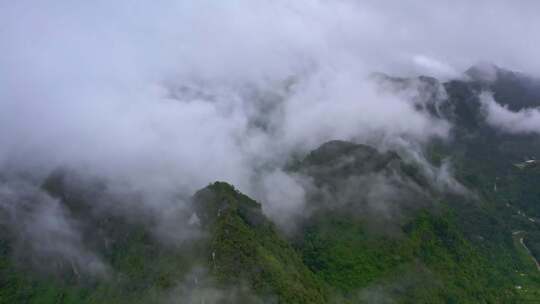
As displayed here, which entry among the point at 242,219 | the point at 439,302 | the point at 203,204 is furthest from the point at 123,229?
the point at 439,302

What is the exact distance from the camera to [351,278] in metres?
175

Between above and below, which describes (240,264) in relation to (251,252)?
below

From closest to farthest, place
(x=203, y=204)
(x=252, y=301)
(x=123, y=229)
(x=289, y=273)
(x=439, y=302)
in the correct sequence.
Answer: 1. (x=252, y=301)
2. (x=289, y=273)
3. (x=439, y=302)
4. (x=203, y=204)
5. (x=123, y=229)

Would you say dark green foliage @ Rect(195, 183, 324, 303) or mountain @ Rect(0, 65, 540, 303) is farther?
mountain @ Rect(0, 65, 540, 303)

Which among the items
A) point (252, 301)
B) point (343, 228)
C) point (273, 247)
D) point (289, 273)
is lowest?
point (252, 301)

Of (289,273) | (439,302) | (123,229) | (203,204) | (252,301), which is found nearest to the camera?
(252,301)

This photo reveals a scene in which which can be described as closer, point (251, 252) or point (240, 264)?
point (240, 264)

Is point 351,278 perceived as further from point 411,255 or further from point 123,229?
point 123,229

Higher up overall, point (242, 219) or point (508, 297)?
point (242, 219)

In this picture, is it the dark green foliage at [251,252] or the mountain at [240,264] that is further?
the mountain at [240,264]

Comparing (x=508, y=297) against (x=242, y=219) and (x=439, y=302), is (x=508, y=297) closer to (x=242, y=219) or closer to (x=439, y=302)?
(x=439, y=302)

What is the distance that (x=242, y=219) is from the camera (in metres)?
173

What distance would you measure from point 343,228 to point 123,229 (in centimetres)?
8364

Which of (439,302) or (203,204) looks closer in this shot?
(439,302)
